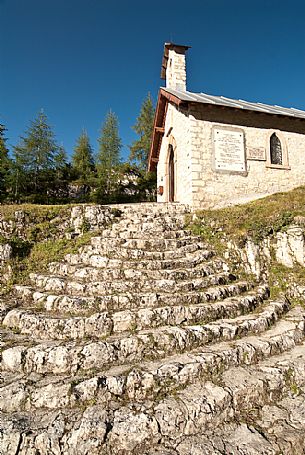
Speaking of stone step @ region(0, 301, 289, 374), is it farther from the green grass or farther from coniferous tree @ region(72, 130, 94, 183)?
coniferous tree @ region(72, 130, 94, 183)

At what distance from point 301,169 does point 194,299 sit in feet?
33.2

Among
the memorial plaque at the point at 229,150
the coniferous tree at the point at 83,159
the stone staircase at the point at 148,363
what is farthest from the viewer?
the coniferous tree at the point at 83,159

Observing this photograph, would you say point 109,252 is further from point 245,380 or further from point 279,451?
point 279,451

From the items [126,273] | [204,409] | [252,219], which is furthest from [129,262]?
[252,219]

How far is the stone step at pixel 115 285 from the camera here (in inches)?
209

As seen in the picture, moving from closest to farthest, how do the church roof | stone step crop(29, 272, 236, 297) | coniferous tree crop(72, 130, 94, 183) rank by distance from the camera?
stone step crop(29, 272, 236, 297), the church roof, coniferous tree crop(72, 130, 94, 183)

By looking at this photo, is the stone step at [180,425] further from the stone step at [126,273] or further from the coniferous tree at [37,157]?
the coniferous tree at [37,157]

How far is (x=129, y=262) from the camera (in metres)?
6.18

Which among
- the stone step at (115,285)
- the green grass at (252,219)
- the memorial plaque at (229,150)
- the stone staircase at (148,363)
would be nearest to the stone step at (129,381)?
the stone staircase at (148,363)

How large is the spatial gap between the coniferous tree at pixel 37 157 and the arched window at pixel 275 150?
16747 mm

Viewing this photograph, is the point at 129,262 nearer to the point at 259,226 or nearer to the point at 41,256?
the point at 41,256

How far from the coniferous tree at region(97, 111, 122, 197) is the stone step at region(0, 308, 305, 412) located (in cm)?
2057

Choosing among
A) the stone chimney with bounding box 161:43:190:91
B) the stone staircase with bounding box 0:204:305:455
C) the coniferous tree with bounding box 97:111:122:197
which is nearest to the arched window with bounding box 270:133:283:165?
the stone chimney with bounding box 161:43:190:91

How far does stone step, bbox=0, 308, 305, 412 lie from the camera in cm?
334
